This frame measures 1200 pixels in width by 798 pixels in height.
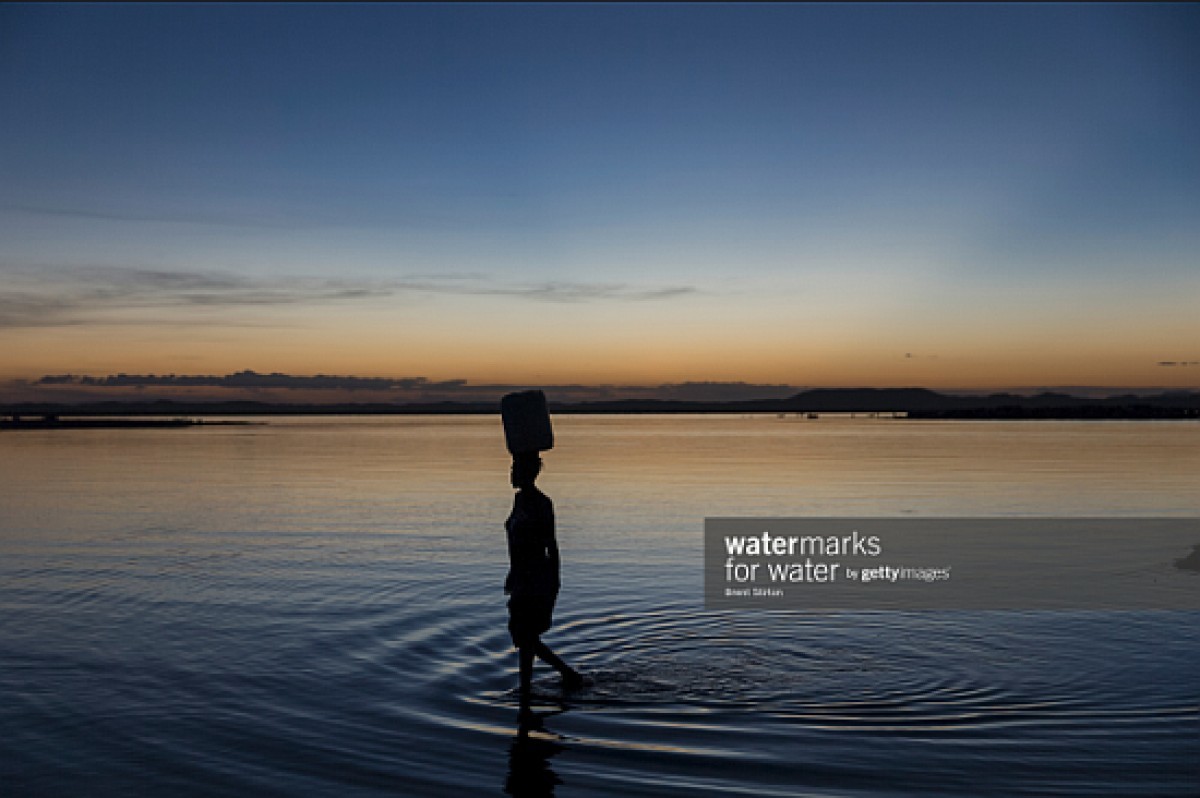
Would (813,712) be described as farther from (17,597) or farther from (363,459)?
(363,459)

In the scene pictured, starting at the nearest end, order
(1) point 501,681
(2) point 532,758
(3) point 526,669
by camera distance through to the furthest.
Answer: (2) point 532,758 < (3) point 526,669 < (1) point 501,681

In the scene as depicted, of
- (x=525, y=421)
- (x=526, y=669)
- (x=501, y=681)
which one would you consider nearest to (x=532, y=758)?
(x=526, y=669)

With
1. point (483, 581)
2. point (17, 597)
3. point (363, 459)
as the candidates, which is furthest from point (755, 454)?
point (17, 597)

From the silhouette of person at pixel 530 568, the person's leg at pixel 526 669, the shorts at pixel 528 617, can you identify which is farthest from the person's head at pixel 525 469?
the person's leg at pixel 526 669

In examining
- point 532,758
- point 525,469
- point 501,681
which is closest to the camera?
point 532,758

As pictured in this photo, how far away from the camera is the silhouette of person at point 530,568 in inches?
413

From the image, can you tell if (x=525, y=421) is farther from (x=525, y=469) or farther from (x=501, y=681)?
(x=501, y=681)

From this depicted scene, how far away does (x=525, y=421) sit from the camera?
10.5 metres

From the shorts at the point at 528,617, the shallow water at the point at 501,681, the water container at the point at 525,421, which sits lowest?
the shallow water at the point at 501,681

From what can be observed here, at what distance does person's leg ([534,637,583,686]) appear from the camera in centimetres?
1062

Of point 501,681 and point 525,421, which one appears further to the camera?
point 501,681

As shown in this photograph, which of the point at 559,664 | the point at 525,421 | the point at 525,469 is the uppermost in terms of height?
the point at 525,421

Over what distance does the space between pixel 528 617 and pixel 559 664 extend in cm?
64

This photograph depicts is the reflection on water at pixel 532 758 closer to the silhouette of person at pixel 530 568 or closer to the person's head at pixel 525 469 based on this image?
the silhouette of person at pixel 530 568
